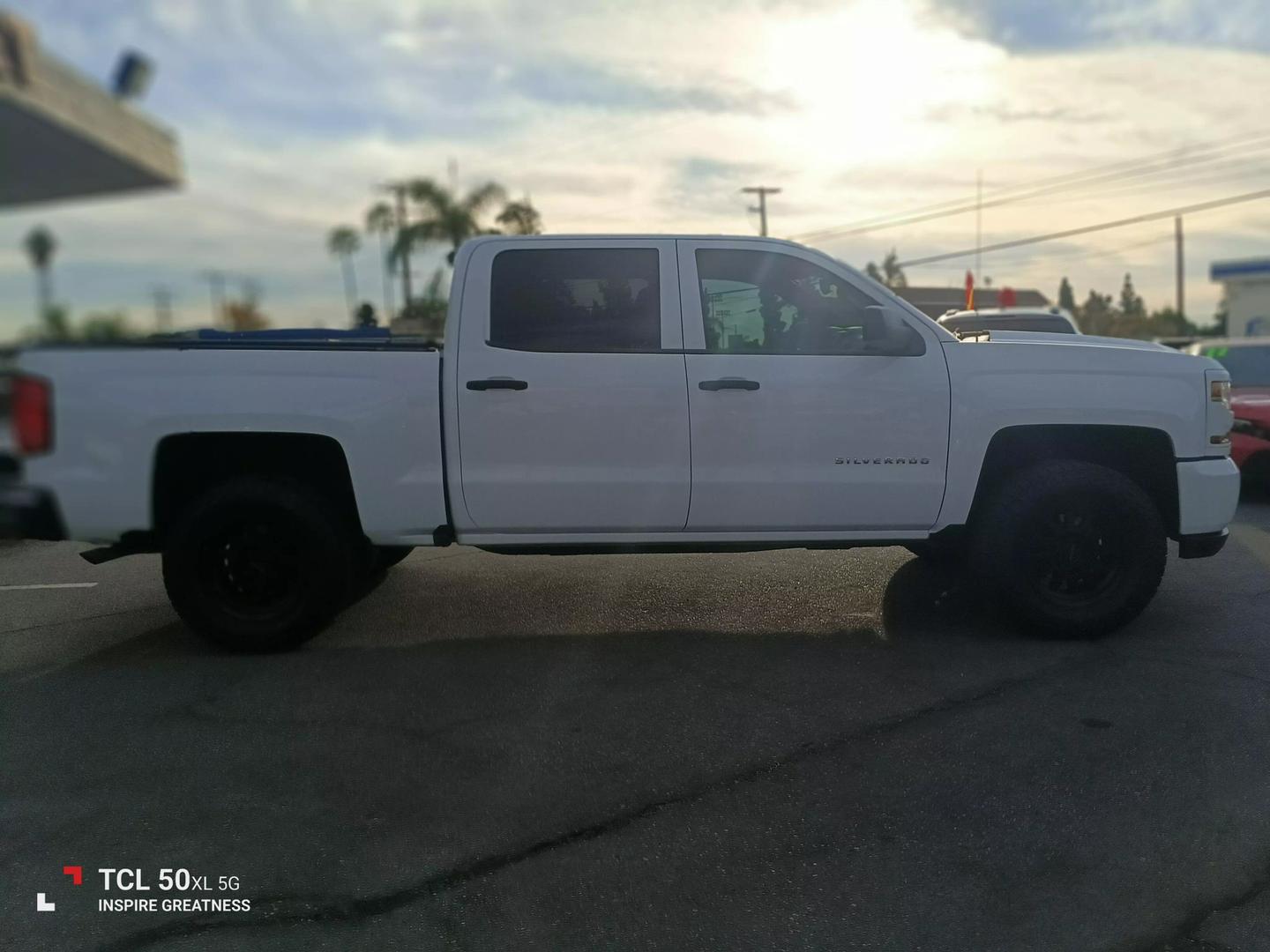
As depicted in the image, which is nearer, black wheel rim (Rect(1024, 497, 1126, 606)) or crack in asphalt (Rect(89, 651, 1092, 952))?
crack in asphalt (Rect(89, 651, 1092, 952))

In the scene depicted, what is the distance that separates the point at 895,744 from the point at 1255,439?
24.0 feet

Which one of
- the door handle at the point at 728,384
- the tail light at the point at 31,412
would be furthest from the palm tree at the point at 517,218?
the tail light at the point at 31,412

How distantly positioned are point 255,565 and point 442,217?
6.30 feet

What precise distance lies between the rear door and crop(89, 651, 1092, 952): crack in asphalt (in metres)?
1.51

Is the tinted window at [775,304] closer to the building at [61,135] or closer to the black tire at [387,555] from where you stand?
the black tire at [387,555]

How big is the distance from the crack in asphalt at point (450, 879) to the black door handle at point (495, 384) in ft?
6.91

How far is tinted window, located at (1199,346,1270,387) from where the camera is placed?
10.2 meters

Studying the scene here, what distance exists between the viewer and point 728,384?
187 inches

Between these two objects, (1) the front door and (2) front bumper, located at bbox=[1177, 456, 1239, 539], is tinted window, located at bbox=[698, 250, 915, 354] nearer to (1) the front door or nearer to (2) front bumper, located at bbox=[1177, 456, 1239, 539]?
(1) the front door

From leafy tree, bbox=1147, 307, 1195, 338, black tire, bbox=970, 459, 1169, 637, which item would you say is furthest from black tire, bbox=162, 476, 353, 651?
leafy tree, bbox=1147, 307, 1195, 338

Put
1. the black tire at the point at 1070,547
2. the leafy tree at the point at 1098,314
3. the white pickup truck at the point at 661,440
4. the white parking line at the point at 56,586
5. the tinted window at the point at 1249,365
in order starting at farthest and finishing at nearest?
the leafy tree at the point at 1098,314, the tinted window at the point at 1249,365, the white parking line at the point at 56,586, the black tire at the point at 1070,547, the white pickup truck at the point at 661,440

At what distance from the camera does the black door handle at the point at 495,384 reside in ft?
15.4

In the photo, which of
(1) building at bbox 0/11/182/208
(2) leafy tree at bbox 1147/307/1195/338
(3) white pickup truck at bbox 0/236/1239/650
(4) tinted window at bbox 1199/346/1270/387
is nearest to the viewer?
(1) building at bbox 0/11/182/208

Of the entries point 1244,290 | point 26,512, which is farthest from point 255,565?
point 1244,290
